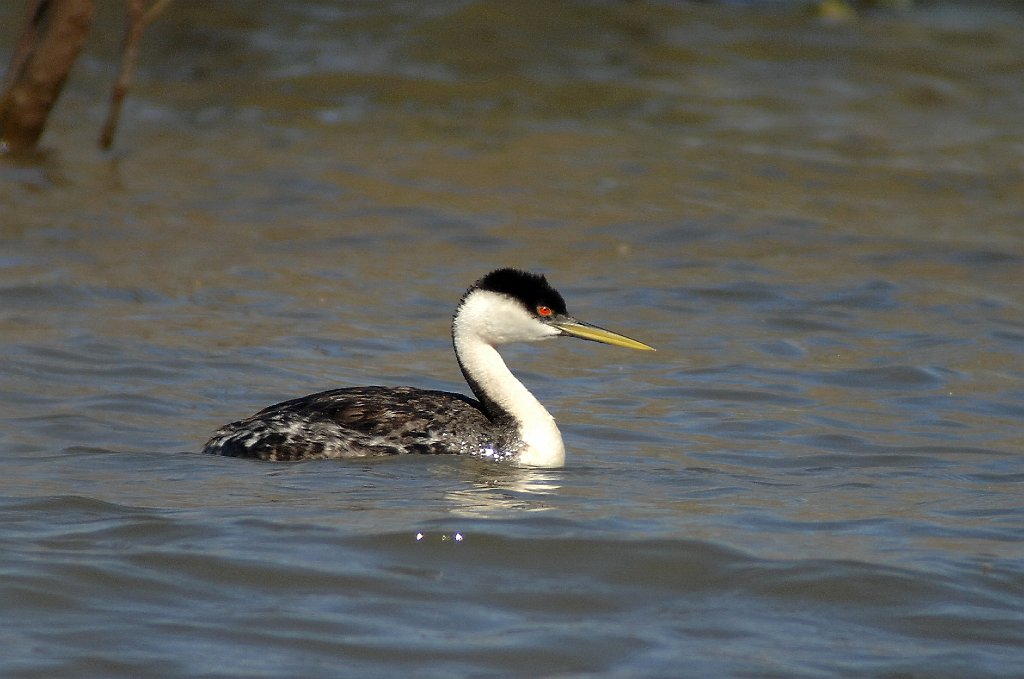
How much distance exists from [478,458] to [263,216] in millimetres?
6563

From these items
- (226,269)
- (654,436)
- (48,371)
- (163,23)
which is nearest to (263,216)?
(226,269)

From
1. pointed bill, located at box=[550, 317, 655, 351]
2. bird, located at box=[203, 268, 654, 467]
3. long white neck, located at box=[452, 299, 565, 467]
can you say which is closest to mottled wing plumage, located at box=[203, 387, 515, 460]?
bird, located at box=[203, 268, 654, 467]

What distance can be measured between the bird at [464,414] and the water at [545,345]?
14 centimetres

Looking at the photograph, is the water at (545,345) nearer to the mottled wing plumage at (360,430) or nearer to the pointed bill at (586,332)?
the mottled wing plumage at (360,430)

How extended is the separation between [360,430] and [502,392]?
788 millimetres

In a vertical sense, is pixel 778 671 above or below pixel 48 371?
above

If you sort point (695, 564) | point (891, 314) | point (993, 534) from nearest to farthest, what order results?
point (695, 564) < point (993, 534) < point (891, 314)

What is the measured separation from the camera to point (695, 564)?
641 centimetres

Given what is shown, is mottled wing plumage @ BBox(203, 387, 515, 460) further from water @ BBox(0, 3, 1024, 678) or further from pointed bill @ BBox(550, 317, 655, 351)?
pointed bill @ BBox(550, 317, 655, 351)

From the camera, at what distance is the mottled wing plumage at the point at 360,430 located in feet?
26.4

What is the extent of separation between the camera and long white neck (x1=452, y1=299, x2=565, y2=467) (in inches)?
324

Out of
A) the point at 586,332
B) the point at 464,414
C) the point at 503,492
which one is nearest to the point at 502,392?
the point at 464,414

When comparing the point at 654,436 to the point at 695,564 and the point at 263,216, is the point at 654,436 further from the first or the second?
the point at 263,216

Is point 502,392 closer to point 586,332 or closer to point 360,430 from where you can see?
point 586,332
